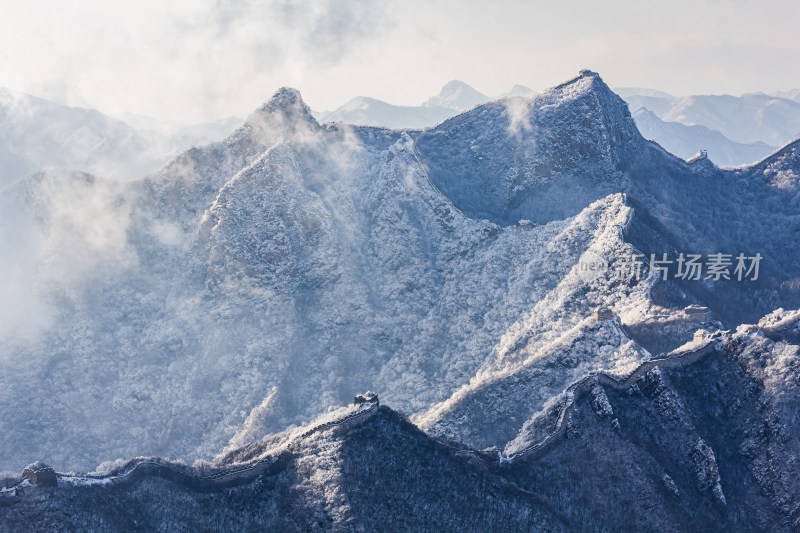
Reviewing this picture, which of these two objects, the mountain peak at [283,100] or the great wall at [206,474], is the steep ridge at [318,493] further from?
the mountain peak at [283,100]

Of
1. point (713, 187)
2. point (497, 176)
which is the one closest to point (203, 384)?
point (497, 176)

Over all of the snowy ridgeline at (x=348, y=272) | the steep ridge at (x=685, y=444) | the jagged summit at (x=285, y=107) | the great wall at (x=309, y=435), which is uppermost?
the jagged summit at (x=285, y=107)

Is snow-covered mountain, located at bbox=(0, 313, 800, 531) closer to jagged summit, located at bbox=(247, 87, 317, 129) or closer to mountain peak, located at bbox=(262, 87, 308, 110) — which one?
jagged summit, located at bbox=(247, 87, 317, 129)

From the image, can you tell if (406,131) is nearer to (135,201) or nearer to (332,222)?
(332,222)

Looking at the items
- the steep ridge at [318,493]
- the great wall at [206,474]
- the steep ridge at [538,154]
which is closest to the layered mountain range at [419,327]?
the steep ridge at [318,493]

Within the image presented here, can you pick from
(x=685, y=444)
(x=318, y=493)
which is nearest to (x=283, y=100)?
(x=318, y=493)
